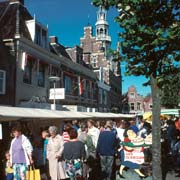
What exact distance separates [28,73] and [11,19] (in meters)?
3.50

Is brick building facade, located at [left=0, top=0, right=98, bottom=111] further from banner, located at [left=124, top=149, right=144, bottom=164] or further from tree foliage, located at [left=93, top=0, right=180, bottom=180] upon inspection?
tree foliage, located at [left=93, top=0, right=180, bottom=180]

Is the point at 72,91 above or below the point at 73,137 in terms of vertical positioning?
above

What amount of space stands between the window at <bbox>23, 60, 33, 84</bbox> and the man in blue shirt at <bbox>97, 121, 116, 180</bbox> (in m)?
11.8

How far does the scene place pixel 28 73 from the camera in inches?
838

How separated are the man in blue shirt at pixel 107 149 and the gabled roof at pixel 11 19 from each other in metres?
12.4

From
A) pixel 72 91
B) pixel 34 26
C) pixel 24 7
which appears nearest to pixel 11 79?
pixel 34 26

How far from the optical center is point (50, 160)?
8539 millimetres

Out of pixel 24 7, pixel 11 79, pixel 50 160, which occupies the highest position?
pixel 24 7

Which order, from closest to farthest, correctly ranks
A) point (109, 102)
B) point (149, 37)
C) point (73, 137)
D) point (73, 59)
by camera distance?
point (149, 37)
point (73, 137)
point (73, 59)
point (109, 102)

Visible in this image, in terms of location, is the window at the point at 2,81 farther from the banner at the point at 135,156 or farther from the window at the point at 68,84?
the banner at the point at 135,156

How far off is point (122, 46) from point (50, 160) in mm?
3435

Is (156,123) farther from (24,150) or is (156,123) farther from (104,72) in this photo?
(104,72)

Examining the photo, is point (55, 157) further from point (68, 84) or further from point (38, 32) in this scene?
point (68, 84)

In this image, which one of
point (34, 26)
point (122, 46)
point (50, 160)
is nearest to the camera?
point (122, 46)
